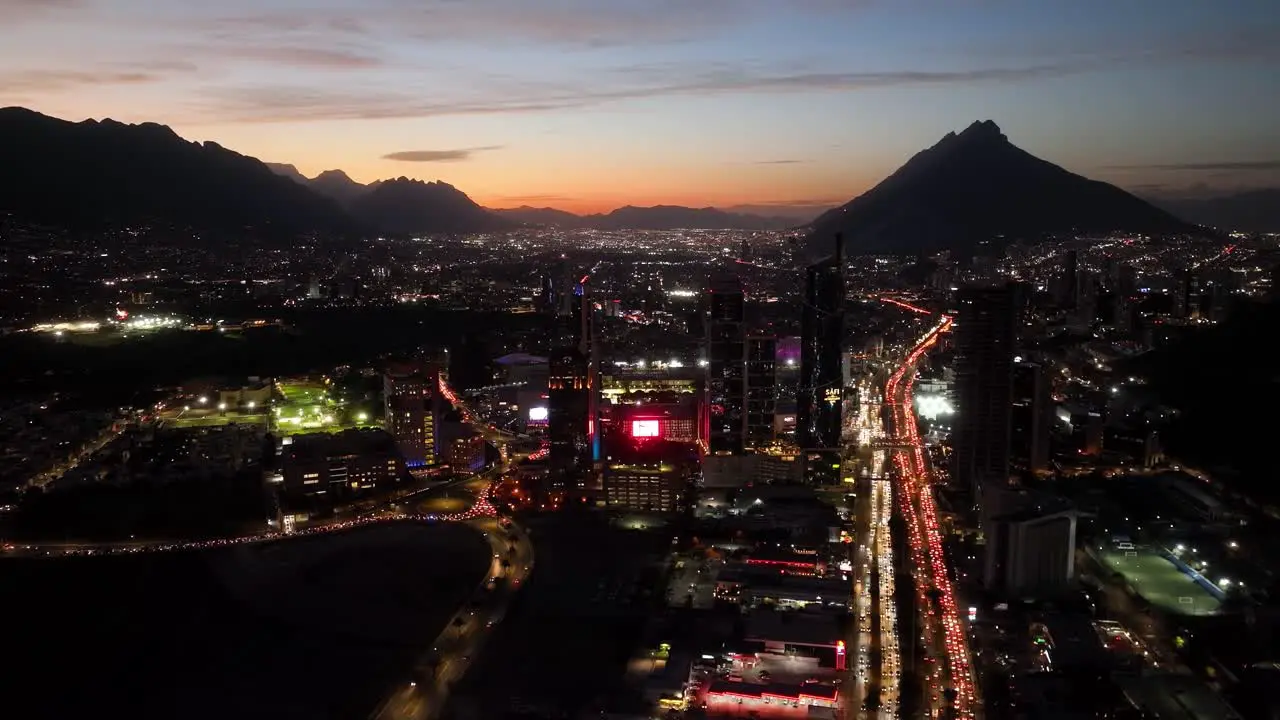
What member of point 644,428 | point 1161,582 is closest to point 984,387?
point 1161,582

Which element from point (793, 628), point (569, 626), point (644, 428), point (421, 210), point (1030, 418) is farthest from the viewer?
point (421, 210)

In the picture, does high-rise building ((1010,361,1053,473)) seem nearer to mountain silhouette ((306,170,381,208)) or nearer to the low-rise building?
the low-rise building

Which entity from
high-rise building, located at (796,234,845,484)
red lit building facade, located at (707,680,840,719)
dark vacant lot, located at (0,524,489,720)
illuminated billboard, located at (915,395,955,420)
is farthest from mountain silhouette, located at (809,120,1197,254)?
red lit building facade, located at (707,680,840,719)

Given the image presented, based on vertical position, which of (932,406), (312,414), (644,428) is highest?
(644,428)

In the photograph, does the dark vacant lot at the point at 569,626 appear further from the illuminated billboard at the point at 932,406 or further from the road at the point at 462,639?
the illuminated billboard at the point at 932,406

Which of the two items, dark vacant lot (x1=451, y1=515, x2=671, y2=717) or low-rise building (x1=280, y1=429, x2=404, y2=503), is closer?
dark vacant lot (x1=451, y1=515, x2=671, y2=717)

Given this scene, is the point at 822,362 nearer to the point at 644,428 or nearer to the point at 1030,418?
the point at 644,428
